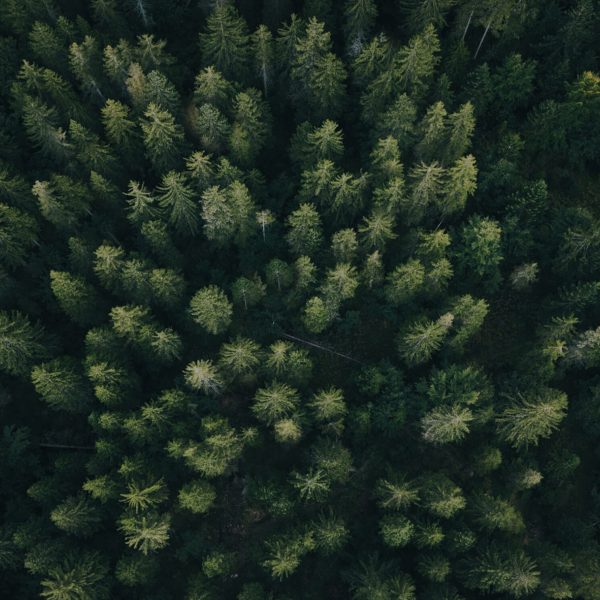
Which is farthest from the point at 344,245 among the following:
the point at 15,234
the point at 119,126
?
the point at 15,234

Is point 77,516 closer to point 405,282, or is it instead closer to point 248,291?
point 248,291

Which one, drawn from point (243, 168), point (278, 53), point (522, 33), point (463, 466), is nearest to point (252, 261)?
point (243, 168)

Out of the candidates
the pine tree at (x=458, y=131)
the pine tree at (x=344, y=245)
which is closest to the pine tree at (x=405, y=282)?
the pine tree at (x=344, y=245)

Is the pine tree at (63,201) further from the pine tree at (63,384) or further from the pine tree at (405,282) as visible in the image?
the pine tree at (405,282)

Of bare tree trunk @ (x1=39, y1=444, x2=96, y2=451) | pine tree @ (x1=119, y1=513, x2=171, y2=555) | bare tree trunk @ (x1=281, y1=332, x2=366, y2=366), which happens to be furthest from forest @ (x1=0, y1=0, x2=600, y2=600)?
pine tree @ (x1=119, y1=513, x2=171, y2=555)

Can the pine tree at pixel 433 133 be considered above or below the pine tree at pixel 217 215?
above

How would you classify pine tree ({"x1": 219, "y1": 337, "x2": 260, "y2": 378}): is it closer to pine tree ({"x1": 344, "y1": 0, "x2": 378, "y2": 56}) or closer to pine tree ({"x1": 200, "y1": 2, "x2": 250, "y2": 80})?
pine tree ({"x1": 200, "y1": 2, "x2": 250, "y2": 80})

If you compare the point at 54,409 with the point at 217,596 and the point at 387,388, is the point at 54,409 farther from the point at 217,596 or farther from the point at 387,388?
the point at 387,388

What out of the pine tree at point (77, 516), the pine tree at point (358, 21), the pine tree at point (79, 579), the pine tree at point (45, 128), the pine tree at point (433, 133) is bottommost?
the pine tree at point (79, 579)
